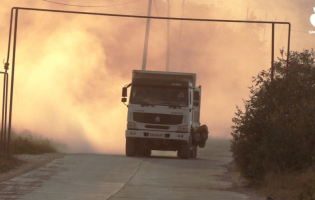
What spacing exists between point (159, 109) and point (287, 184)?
10.2 meters

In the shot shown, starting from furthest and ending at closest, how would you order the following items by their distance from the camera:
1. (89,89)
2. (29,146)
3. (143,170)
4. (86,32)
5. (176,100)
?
(86,32) → (89,89) → (29,146) → (176,100) → (143,170)

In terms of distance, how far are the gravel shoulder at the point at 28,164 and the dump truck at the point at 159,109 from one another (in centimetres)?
337

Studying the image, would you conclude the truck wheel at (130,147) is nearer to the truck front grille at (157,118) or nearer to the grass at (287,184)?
the truck front grille at (157,118)

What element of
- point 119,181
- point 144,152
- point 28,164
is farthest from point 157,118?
point 119,181

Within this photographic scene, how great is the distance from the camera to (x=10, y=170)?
21.5m

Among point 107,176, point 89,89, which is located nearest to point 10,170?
point 107,176

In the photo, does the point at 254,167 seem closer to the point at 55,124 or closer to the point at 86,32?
the point at 55,124

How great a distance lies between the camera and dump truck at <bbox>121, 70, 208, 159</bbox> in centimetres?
2689

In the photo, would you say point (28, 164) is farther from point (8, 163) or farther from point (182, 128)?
point (182, 128)

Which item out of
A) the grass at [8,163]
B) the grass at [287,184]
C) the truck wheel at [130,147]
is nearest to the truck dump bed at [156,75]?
the truck wheel at [130,147]

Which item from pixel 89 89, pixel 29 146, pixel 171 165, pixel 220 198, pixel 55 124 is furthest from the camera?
pixel 89 89

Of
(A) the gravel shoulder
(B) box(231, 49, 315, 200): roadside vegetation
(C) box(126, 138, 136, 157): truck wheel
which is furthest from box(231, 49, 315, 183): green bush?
(C) box(126, 138, 136, 157): truck wheel

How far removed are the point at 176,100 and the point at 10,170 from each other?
7.96 metres

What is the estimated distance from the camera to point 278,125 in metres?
19.1
